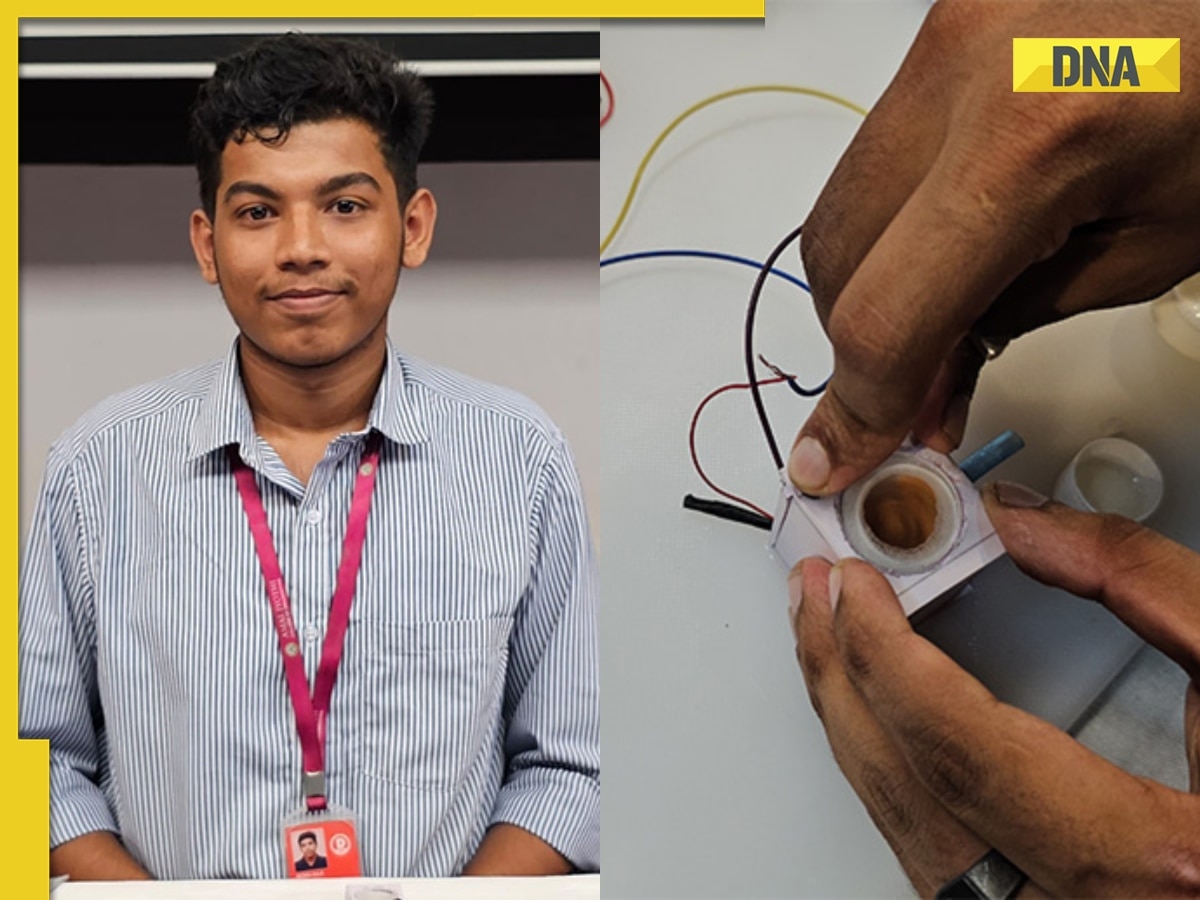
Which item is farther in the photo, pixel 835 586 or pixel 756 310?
pixel 756 310

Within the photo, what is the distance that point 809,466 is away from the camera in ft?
2.28

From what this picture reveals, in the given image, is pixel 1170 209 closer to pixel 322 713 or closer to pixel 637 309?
pixel 637 309

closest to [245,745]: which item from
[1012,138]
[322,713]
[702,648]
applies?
[322,713]

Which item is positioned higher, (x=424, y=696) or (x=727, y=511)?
(x=727, y=511)

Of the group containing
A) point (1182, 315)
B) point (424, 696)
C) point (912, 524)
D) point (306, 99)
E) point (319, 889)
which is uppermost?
point (306, 99)

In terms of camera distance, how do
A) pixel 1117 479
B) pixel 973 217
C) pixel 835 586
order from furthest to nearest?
pixel 1117 479 → pixel 835 586 → pixel 973 217

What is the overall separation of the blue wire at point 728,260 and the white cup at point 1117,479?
0.18 metres

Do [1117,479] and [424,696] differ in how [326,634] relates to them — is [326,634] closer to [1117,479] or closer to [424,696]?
[424,696]

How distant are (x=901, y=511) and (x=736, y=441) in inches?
5.9

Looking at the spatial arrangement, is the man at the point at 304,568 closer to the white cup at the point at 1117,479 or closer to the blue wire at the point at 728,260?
the blue wire at the point at 728,260

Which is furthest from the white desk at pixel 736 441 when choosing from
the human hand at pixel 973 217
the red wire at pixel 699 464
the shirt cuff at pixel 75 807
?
the shirt cuff at pixel 75 807

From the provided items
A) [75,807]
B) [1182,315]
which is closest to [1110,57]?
[1182,315]

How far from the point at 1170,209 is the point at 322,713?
0.59 meters

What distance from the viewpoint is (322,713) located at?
74 centimetres
